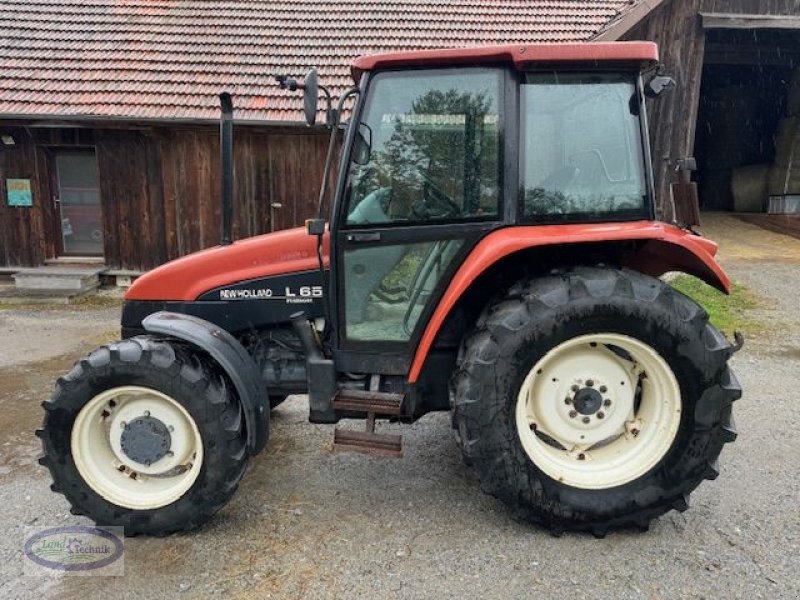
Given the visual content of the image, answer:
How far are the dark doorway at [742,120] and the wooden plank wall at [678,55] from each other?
9.19 feet

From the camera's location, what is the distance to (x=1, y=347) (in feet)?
19.5

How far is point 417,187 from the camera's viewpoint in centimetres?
266

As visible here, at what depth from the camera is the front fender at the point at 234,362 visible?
2607mm

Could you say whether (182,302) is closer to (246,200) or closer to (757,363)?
(757,363)

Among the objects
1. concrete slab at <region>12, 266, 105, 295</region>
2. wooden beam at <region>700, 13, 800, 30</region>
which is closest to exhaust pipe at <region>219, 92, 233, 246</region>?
concrete slab at <region>12, 266, 105, 295</region>

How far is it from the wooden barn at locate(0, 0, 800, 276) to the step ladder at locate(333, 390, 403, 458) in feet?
20.2

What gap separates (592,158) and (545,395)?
108cm

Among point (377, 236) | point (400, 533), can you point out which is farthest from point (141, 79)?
point (400, 533)

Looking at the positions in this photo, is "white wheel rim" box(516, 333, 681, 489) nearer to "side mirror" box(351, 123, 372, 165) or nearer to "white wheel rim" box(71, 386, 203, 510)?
"side mirror" box(351, 123, 372, 165)

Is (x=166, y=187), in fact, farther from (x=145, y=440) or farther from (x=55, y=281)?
(x=145, y=440)

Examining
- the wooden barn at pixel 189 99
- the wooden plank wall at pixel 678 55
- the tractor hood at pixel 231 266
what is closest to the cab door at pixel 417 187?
the tractor hood at pixel 231 266

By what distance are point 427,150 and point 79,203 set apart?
8110 millimetres

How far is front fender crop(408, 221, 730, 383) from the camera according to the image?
2.47 m

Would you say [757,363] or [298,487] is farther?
[757,363]
